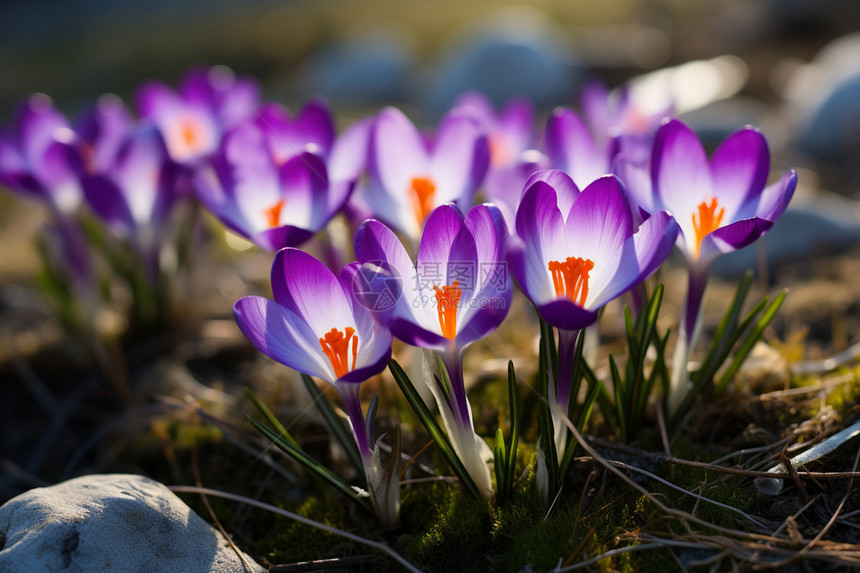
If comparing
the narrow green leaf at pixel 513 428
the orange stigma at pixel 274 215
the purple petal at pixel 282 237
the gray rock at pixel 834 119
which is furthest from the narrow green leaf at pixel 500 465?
the gray rock at pixel 834 119

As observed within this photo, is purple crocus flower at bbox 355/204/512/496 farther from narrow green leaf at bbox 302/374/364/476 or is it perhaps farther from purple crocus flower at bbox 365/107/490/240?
purple crocus flower at bbox 365/107/490/240

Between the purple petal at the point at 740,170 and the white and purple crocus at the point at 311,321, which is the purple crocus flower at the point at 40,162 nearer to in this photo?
the white and purple crocus at the point at 311,321

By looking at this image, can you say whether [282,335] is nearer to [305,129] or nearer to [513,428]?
[513,428]

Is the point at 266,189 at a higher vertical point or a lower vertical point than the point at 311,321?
higher

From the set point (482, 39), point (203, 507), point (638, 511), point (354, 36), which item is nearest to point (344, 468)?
point (203, 507)

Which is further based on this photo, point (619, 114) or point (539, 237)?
point (619, 114)

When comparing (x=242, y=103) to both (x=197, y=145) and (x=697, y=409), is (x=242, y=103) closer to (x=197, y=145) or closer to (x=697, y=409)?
(x=197, y=145)

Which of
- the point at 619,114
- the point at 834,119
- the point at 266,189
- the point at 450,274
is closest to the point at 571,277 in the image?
the point at 450,274

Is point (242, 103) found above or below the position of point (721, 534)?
above
